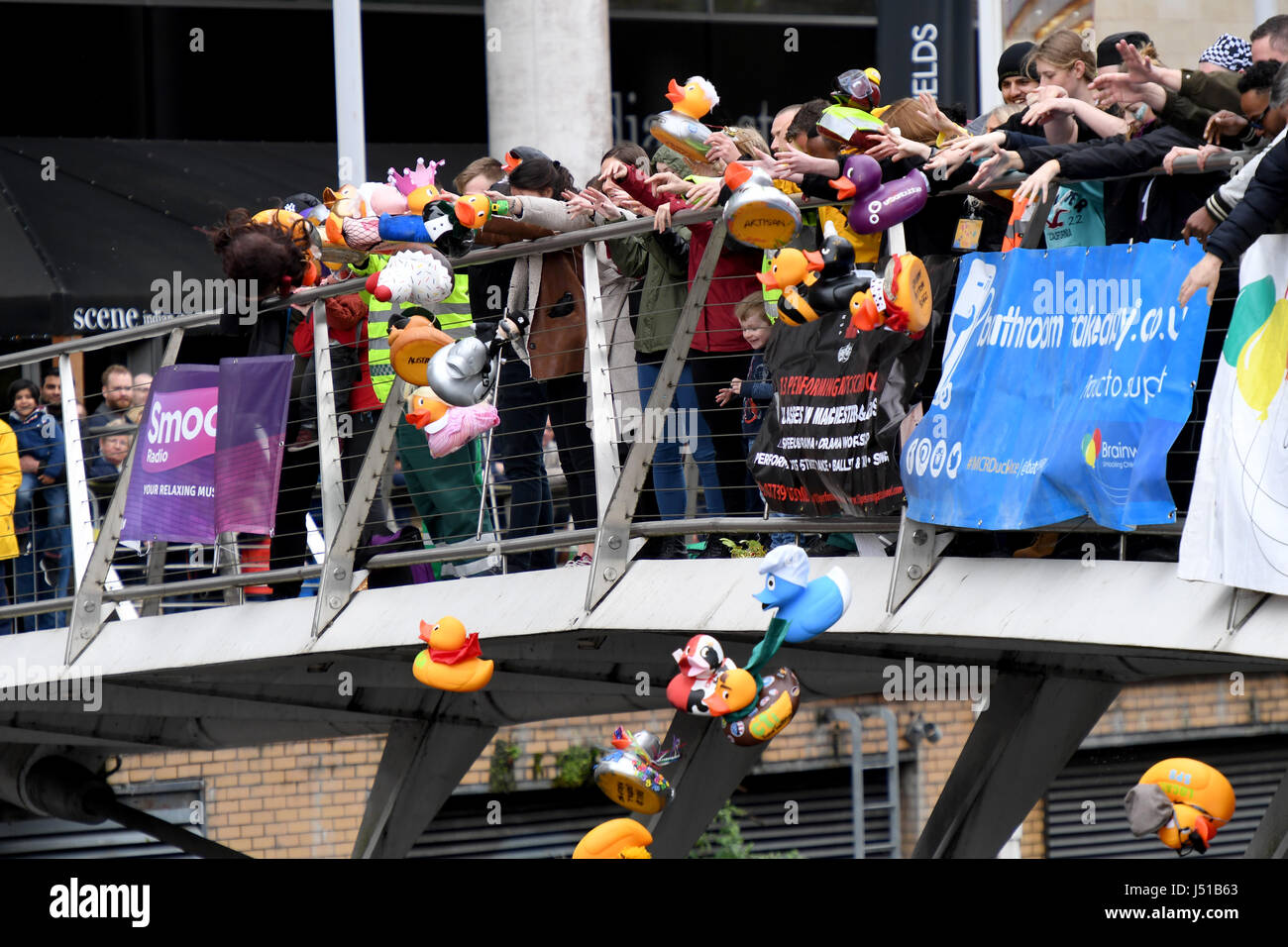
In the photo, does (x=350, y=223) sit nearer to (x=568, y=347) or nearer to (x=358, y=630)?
(x=568, y=347)

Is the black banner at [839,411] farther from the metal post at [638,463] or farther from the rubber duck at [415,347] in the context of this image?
the rubber duck at [415,347]

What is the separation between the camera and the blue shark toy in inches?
274

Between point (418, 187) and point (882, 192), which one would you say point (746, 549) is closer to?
point (882, 192)

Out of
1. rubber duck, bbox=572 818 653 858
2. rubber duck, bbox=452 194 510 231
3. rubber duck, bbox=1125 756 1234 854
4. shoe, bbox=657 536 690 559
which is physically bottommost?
rubber duck, bbox=572 818 653 858

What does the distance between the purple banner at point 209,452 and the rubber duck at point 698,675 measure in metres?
2.76

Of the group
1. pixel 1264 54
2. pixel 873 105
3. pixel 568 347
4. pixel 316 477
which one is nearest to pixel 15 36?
pixel 316 477

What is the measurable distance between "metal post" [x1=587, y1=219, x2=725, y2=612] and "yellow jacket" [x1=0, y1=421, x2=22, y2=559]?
12.9ft

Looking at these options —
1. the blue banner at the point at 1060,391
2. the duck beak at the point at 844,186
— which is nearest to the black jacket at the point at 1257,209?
the blue banner at the point at 1060,391

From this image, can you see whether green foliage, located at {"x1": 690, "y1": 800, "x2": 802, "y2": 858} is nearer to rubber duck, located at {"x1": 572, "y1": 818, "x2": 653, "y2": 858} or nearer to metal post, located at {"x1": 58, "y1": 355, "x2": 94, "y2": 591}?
metal post, located at {"x1": 58, "y1": 355, "x2": 94, "y2": 591}

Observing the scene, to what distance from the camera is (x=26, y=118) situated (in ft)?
59.5

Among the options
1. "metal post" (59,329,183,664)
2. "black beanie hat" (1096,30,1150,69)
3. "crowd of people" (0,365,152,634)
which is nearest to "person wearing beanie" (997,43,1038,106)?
"black beanie hat" (1096,30,1150,69)

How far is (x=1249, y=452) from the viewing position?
617cm

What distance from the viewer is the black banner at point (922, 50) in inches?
490
